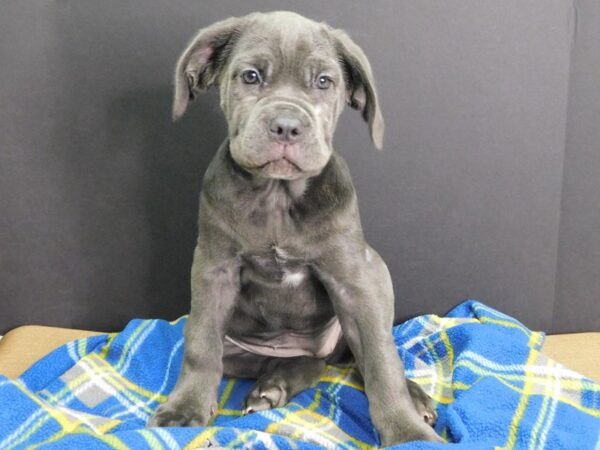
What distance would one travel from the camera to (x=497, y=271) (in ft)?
10.2

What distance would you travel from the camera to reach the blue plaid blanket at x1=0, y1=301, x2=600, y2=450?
1.87 metres

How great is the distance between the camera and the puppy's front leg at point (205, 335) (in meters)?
2.01

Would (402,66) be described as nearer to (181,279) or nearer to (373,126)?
(373,126)

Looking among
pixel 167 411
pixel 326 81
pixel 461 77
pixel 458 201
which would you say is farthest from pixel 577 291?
pixel 167 411

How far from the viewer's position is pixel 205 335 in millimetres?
2107

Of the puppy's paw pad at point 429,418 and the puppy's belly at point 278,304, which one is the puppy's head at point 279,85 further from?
the puppy's paw pad at point 429,418

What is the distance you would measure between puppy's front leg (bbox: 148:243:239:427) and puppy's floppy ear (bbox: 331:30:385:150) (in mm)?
656

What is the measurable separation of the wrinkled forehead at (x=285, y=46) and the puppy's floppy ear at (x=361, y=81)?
6 centimetres

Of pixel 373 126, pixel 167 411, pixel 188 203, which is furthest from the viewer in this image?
pixel 188 203

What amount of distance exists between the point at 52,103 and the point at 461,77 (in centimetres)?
183

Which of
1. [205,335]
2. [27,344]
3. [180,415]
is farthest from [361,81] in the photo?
[27,344]

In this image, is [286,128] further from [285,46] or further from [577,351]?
[577,351]

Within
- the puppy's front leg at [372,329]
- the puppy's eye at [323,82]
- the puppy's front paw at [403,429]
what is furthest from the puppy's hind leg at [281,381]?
the puppy's eye at [323,82]

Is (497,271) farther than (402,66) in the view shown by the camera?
Yes
